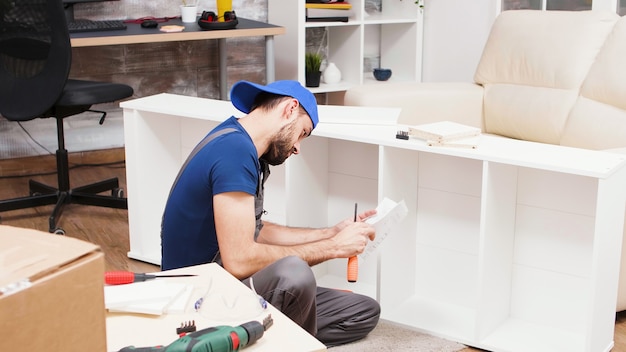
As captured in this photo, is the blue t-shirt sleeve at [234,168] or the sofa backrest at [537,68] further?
the sofa backrest at [537,68]

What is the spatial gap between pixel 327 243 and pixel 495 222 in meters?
0.58

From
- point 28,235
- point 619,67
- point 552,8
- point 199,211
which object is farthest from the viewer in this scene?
point 552,8

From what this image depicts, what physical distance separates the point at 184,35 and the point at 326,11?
3.50 feet

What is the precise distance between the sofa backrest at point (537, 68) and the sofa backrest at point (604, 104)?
0.20 feet

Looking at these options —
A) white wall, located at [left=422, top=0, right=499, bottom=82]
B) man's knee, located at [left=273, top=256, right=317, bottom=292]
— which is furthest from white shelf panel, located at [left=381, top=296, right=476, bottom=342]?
white wall, located at [left=422, top=0, right=499, bottom=82]

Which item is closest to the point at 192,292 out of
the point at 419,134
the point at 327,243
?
the point at 327,243

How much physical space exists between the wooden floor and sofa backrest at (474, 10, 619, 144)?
3.17 ft

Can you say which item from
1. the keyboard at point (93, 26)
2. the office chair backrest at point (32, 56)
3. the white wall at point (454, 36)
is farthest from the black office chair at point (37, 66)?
the white wall at point (454, 36)

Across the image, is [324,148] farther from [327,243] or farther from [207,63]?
[207,63]

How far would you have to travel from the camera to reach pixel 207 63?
4926mm

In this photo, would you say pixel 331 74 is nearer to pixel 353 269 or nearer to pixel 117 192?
pixel 117 192

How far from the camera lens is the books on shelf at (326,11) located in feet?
15.3

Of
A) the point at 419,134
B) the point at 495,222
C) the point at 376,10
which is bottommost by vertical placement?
the point at 495,222

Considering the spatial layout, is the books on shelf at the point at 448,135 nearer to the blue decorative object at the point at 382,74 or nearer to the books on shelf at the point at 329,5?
the books on shelf at the point at 329,5
